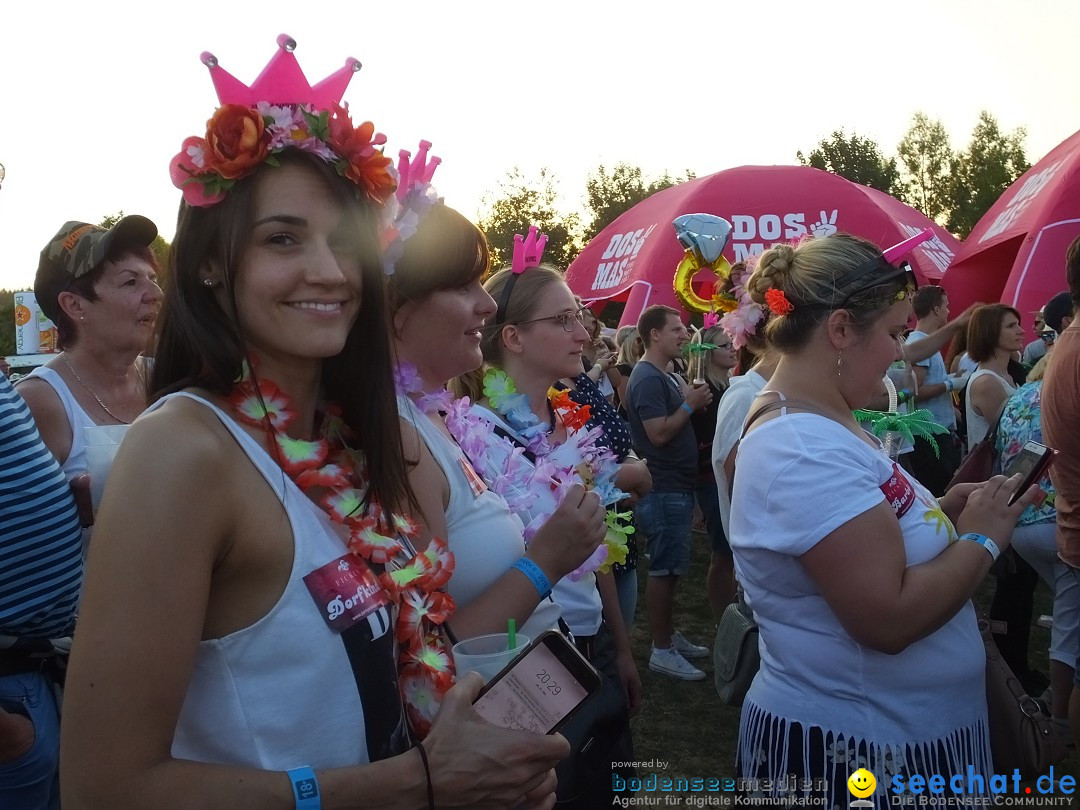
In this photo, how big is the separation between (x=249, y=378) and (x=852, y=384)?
1.57m

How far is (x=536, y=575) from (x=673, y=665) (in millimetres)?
3707

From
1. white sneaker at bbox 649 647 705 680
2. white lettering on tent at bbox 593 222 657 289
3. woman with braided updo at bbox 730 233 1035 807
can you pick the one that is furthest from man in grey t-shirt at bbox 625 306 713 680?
white lettering on tent at bbox 593 222 657 289

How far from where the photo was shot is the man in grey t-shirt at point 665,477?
17.5 feet

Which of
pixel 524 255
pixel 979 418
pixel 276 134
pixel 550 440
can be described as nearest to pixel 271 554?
pixel 276 134

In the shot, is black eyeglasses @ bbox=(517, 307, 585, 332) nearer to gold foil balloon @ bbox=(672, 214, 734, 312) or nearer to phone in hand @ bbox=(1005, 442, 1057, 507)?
phone in hand @ bbox=(1005, 442, 1057, 507)

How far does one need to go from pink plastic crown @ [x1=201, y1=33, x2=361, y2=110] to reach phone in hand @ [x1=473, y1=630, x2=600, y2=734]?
3.42ft

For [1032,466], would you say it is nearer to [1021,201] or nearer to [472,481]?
[472,481]

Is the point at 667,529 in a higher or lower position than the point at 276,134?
lower

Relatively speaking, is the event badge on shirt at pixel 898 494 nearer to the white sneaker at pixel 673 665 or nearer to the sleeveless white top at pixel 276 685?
the sleeveless white top at pixel 276 685

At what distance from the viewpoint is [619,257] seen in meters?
15.0

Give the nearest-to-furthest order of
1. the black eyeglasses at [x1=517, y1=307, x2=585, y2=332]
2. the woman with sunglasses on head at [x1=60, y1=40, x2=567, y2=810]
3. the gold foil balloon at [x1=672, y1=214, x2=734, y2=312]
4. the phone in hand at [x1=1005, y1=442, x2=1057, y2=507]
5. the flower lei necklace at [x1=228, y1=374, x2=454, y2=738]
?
the woman with sunglasses on head at [x1=60, y1=40, x2=567, y2=810]
the flower lei necklace at [x1=228, y1=374, x2=454, y2=738]
the phone in hand at [x1=1005, y1=442, x2=1057, y2=507]
the black eyeglasses at [x1=517, y1=307, x2=585, y2=332]
the gold foil balloon at [x1=672, y1=214, x2=734, y2=312]

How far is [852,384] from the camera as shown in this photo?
2.27m

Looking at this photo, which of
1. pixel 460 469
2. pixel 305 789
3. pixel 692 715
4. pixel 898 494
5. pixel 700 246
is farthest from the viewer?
pixel 700 246

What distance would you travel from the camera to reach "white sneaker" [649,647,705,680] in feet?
17.3
